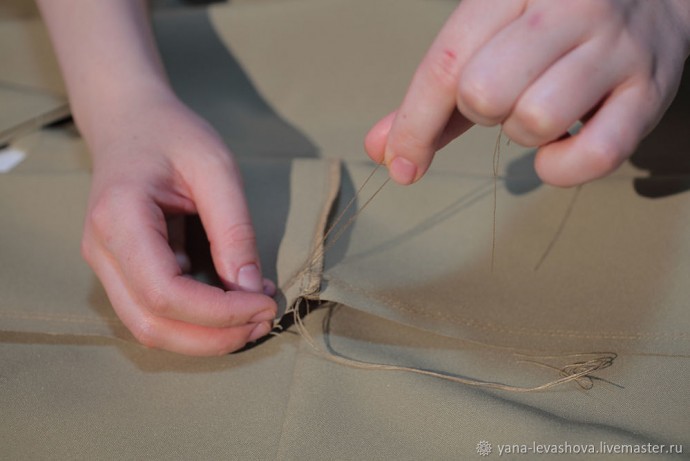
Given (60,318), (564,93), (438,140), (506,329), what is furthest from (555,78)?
(60,318)

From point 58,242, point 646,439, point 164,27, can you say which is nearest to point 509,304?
point 646,439

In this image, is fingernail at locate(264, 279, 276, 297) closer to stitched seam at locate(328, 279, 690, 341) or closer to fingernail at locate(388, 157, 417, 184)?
stitched seam at locate(328, 279, 690, 341)

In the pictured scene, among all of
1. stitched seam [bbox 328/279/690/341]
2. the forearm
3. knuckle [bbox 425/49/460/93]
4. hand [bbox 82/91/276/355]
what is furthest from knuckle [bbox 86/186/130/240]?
knuckle [bbox 425/49/460/93]

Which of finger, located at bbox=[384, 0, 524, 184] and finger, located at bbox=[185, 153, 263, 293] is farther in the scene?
finger, located at bbox=[185, 153, 263, 293]

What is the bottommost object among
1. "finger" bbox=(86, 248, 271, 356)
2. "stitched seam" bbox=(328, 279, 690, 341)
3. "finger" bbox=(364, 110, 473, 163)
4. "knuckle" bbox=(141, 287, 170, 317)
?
"finger" bbox=(86, 248, 271, 356)

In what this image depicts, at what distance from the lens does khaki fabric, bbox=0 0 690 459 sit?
776mm

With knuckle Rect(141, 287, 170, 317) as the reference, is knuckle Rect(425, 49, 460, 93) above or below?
above

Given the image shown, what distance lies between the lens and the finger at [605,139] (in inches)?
25.7

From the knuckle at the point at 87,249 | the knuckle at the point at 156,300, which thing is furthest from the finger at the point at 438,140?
the knuckle at the point at 87,249

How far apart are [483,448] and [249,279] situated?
0.37 metres

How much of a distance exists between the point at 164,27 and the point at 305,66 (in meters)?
0.34

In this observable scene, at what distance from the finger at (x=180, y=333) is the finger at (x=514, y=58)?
42 cm

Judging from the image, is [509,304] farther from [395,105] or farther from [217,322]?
[395,105]

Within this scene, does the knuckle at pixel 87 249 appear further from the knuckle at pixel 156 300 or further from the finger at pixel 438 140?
the finger at pixel 438 140
